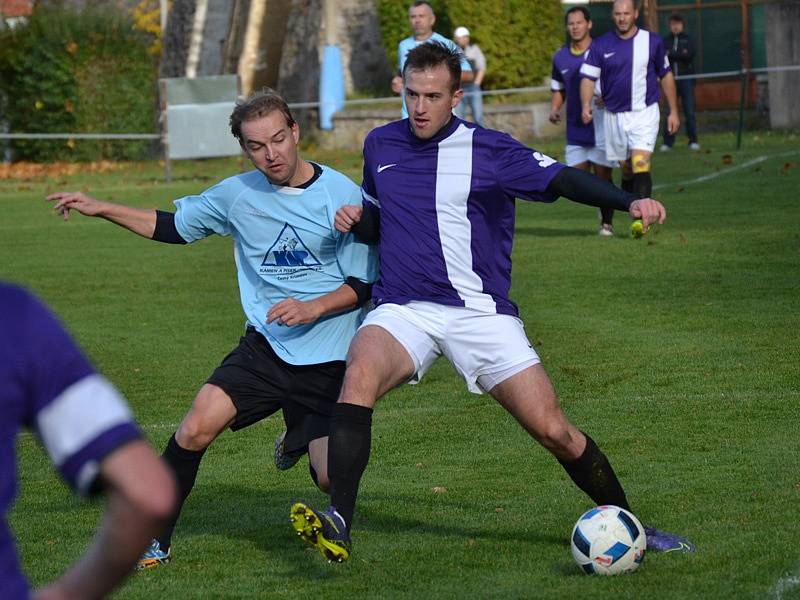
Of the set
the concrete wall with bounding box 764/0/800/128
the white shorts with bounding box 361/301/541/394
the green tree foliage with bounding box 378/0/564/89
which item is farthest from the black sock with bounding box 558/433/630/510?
the green tree foliage with bounding box 378/0/564/89

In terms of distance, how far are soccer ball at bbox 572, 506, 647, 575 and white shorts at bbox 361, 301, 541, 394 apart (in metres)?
0.62

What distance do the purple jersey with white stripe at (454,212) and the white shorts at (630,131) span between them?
9701 millimetres

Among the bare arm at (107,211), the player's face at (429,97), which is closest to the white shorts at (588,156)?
the player's face at (429,97)

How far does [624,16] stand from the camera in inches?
603

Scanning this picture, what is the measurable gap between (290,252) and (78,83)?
1126 inches

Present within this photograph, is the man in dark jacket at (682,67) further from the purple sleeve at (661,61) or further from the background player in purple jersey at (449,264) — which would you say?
the background player in purple jersey at (449,264)

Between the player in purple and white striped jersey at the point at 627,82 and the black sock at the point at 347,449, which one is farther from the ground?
the player in purple and white striped jersey at the point at 627,82

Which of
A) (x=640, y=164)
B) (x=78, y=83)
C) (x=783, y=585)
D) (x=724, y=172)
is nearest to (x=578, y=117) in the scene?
(x=640, y=164)

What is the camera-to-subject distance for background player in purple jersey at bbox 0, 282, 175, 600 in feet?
7.26

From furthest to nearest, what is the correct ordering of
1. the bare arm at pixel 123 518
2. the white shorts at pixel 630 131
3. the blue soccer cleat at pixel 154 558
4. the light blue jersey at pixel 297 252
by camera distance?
1. the white shorts at pixel 630 131
2. the light blue jersey at pixel 297 252
3. the blue soccer cleat at pixel 154 558
4. the bare arm at pixel 123 518

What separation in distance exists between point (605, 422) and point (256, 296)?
9.04 feet

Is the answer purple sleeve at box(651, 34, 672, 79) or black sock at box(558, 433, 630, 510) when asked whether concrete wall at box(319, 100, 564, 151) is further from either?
black sock at box(558, 433, 630, 510)

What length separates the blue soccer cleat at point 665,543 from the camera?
18.0 ft

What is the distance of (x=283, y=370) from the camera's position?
5828 mm
